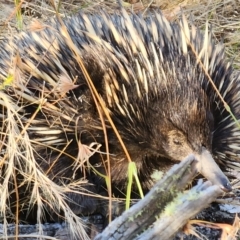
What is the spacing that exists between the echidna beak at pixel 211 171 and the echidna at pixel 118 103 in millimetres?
14

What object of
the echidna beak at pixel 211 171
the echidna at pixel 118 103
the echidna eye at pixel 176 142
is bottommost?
the echidna beak at pixel 211 171

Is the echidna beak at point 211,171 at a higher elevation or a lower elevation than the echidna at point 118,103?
lower

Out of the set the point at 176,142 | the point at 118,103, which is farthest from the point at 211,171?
the point at 118,103

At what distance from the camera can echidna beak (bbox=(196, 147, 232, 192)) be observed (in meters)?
1.75

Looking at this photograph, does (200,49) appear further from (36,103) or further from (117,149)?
(36,103)

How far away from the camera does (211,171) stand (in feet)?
6.09

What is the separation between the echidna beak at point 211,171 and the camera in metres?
1.75

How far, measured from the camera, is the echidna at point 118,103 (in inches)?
80.4

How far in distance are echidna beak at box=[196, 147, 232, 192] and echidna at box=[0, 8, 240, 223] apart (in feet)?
0.05

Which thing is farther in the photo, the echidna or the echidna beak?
the echidna

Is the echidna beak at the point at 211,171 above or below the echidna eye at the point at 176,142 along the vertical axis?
below

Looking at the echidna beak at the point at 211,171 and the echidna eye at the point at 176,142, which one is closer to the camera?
the echidna beak at the point at 211,171

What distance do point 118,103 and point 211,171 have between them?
42 cm

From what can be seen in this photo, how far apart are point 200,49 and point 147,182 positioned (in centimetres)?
50
